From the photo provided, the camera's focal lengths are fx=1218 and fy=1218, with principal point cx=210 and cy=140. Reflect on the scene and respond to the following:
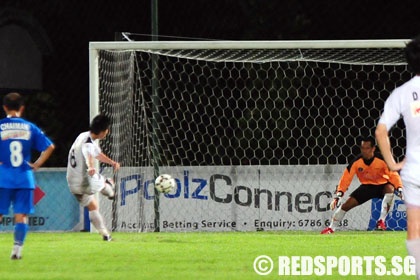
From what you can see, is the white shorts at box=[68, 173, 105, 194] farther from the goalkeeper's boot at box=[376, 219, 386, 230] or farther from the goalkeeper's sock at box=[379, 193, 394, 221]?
the goalkeeper's boot at box=[376, 219, 386, 230]

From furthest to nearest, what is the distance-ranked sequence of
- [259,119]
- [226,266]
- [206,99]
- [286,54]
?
[206,99] < [259,119] < [286,54] < [226,266]

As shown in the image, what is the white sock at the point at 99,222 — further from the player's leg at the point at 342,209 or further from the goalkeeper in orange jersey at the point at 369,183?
the player's leg at the point at 342,209

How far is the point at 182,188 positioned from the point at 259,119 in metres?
2.95

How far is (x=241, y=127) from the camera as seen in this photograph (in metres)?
21.5

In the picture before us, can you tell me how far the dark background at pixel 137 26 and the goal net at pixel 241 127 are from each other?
2.16 meters

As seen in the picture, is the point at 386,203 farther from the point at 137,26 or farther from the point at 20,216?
the point at 137,26

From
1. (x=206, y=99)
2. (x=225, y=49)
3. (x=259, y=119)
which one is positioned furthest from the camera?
(x=206, y=99)

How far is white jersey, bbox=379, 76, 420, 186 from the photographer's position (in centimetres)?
769

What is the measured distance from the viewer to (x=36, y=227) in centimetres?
1867

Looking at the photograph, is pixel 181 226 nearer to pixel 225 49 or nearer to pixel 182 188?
pixel 182 188

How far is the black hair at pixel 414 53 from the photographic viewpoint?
7.62 m

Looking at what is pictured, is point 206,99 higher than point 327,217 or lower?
higher

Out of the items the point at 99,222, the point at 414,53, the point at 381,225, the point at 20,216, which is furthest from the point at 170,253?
the point at 381,225

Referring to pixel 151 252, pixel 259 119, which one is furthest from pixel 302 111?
pixel 151 252
